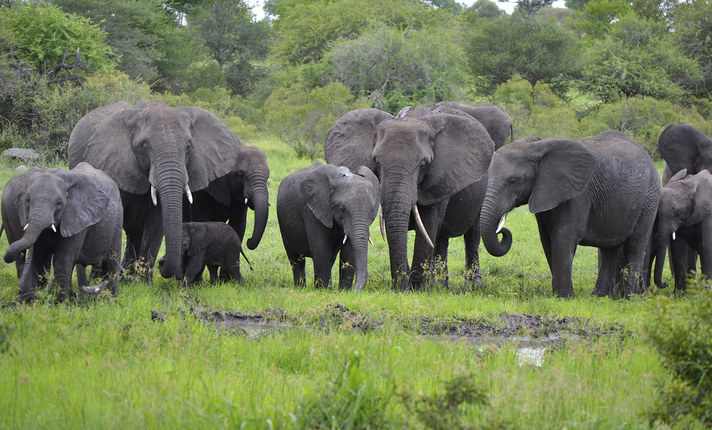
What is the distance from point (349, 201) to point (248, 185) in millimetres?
2770

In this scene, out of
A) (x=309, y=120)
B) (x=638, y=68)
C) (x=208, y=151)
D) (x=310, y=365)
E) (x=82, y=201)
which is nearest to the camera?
(x=310, y=365)

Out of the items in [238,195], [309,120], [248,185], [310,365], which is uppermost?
[309,120]

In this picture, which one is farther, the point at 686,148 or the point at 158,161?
the point at 686,148

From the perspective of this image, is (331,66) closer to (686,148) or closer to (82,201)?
(686,148)

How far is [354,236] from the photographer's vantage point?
9.28 m

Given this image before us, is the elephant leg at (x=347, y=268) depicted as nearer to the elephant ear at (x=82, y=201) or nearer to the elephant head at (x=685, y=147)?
the elephant ear at (x=82, y=201)

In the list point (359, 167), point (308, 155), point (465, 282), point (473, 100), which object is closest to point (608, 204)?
point (465, 282)

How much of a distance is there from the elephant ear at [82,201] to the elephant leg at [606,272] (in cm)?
594

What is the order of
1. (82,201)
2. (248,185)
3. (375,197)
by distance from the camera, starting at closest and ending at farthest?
(82,201)
(375,197)
(248,185)

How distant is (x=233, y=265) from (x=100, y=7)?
24.2m

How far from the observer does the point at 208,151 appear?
10.9m

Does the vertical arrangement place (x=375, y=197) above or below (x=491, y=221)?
above

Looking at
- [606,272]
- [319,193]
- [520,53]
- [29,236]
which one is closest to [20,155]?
[319,193]

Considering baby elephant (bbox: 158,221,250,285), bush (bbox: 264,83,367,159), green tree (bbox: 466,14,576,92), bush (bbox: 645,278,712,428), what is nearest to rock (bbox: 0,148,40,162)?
bush (bbox: 264,83,367,159)
